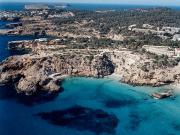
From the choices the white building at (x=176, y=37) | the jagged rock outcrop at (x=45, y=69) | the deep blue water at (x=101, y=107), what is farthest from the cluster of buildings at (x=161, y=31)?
the deep blue water at (x=101, y=107)

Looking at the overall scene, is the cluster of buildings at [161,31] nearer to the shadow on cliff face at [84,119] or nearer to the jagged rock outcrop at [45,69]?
the jagged rock outcrop at [45,69]

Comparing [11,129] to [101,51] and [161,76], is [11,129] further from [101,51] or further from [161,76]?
[101,51]

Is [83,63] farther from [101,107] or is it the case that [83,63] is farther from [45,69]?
[101,107]

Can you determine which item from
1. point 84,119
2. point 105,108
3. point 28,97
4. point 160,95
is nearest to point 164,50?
point 160,95

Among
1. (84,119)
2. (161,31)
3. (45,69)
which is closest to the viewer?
(84,119)

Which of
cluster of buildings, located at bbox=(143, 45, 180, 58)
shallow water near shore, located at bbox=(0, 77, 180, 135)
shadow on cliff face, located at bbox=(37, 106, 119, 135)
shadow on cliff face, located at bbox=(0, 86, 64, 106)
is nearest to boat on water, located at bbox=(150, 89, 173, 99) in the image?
shallow water near shore, located at bbox=(0, 77, 180, 135)

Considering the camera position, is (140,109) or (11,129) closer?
(11,129)

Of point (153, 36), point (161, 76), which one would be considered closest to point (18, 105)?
point (161, 76)
